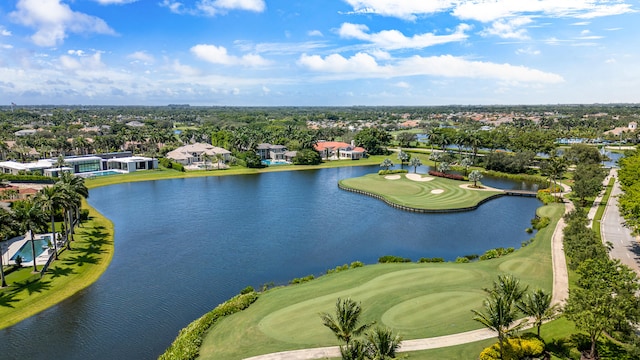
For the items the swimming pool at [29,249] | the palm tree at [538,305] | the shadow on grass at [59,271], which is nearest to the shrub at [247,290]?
the shadow on grass at [59,271]

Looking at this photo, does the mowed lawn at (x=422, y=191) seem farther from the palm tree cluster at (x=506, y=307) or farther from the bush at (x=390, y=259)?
the palm tree cluster at (x=506, y=307)

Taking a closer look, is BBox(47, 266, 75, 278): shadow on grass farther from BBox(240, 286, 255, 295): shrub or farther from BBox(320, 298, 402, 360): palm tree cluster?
BBox(320, 298, 402, 360): palm tree cluster

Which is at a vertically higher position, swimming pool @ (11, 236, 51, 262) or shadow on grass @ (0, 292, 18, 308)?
swimming pool @ (11, 236, 51, 262)

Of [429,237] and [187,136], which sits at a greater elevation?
[187,136]

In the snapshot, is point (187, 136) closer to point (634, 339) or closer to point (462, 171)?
point (462, 171)

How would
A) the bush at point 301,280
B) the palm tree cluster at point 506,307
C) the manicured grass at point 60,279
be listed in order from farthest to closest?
the bush at point 301,280 < the manicured grass at point 60,279 < the palm tree cluster at point 506,307

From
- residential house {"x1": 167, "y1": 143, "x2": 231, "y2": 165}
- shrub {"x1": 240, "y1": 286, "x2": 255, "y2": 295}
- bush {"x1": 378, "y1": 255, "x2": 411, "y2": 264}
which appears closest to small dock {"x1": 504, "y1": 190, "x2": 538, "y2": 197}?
bush {"x1": 378, "y1": 255, "x2": 411, "y2": 264}

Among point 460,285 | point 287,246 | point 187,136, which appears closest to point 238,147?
point 187,136
